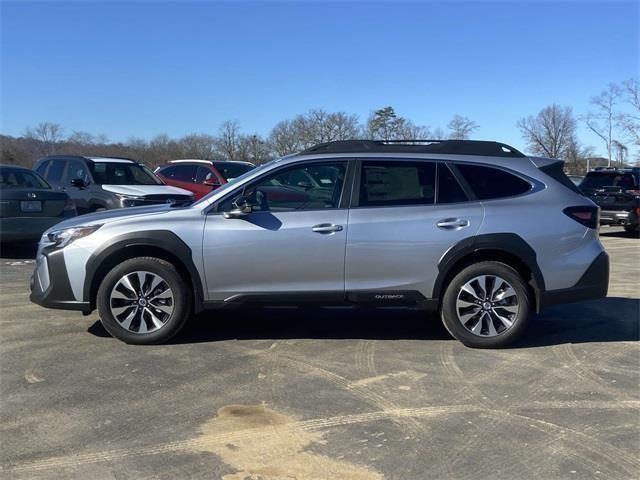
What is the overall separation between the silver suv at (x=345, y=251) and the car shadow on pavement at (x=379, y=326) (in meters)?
0.41

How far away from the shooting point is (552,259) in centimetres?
545

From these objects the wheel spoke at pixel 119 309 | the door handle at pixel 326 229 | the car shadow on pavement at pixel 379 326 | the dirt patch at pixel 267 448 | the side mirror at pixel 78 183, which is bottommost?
the dirt patch at pixel 267 448

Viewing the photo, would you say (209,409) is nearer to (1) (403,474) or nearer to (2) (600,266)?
(1) (403,474)

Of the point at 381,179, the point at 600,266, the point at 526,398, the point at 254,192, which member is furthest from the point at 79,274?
the point at 600,266

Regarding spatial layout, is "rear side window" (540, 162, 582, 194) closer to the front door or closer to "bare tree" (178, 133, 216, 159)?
the front door

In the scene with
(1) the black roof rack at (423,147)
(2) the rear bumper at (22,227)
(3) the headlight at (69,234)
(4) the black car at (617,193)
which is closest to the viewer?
(3) the headlight at (69,234)

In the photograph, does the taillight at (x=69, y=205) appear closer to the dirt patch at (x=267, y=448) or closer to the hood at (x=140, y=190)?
the hood at (x=140, y=190)

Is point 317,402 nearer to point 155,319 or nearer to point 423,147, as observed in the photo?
point 155,319

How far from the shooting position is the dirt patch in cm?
332

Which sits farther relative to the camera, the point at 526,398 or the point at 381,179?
the point at 381,179

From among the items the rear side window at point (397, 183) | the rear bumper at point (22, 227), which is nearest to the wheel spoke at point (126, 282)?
the rear side window at point (397, 183)

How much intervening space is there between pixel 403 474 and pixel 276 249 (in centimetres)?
249

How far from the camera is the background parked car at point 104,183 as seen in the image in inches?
459

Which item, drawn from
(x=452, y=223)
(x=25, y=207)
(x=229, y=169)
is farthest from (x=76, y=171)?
(x=452, y=223)
